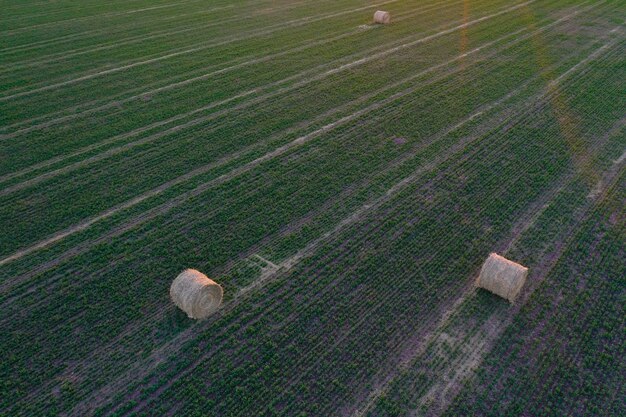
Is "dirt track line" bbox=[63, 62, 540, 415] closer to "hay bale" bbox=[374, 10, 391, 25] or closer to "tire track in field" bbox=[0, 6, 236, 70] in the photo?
"hay bale" bbox=[374, 10, 391, 25]

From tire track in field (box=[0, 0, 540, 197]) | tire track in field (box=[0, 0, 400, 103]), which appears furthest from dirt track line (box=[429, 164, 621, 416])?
tire track in field (box=[0, 0, 400, 103])

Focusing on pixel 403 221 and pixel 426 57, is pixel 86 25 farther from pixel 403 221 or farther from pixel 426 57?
pixel 403 221

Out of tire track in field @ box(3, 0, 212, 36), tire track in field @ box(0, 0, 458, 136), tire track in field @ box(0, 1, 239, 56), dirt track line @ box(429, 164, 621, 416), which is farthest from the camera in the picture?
tire track in field @ box(3, 0, 212, 36)

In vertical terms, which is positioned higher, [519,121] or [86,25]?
[86,25]

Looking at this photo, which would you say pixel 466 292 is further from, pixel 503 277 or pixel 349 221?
pixel 349 221

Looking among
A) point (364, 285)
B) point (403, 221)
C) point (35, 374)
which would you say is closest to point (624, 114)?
point (403, 221)

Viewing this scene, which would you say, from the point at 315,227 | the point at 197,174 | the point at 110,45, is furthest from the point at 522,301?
the point at 110,45
